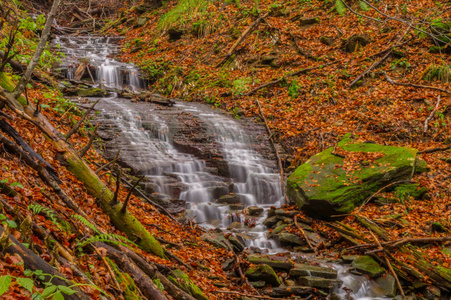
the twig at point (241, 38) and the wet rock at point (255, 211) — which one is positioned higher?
the twig at point (241, 38)

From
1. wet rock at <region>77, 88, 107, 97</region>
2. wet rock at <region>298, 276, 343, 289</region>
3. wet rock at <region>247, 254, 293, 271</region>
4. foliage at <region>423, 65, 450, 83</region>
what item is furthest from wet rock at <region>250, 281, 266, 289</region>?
wet rock at <region>77, 88, 107, 97</region>

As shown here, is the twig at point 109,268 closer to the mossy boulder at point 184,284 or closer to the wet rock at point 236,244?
the mossy boulder at point 184,284

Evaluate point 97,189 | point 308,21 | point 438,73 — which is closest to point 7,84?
point 97,189

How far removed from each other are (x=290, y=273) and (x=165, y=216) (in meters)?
3.22

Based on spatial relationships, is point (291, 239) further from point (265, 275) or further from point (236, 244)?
point (265, 275)

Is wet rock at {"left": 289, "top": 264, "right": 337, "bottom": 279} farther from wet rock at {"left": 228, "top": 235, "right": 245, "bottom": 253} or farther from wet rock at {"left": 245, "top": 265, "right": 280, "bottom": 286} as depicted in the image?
wet rock at {"left": 228, "top": 235, "right": 245, "bottom": 253}

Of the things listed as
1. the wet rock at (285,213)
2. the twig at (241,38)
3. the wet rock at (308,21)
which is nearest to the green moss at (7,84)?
the wet rock at (285,213)

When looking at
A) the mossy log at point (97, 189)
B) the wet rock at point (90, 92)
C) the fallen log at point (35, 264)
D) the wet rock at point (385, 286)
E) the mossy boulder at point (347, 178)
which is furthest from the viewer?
the wet rock at point (90, 92)

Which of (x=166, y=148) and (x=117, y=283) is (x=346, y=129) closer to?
(x=166, y=148)

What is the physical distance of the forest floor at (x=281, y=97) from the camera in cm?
393

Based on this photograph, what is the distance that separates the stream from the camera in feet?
27.9

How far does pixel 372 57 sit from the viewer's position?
13453 millimetres

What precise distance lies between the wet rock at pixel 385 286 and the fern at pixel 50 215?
17.3 ft

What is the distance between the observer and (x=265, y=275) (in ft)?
18.9
